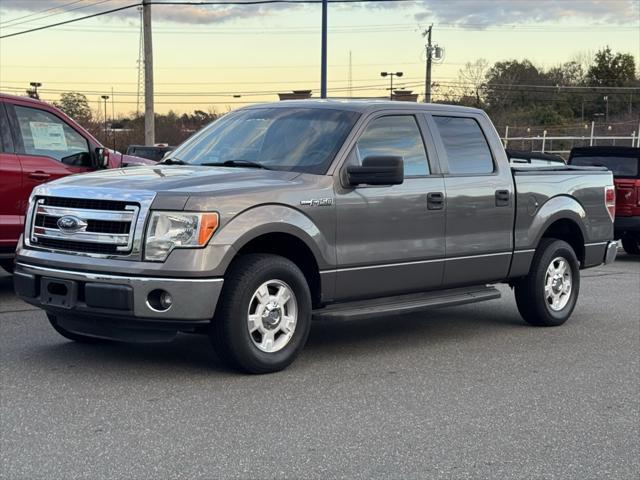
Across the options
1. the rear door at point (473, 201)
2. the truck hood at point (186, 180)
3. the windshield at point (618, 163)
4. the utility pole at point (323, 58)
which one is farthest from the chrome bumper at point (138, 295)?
the utility pole at point (323, 58)

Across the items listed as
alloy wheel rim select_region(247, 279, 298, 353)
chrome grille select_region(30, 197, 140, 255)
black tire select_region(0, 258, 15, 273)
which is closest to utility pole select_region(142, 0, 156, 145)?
black tire select_region(0, 258, 15, 273)

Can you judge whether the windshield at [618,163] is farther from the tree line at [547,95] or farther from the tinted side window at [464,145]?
the tree line at [547,95]

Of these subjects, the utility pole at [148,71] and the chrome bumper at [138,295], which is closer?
the chrome bumper at [138,295]

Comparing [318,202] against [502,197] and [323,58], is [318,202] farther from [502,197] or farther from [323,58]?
[323,58]

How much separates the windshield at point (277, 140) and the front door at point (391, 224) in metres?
0.21

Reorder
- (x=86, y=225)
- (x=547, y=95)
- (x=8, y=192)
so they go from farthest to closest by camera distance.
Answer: (x=547, y=95) → (x=8, y=192) → (x=86, y=225)

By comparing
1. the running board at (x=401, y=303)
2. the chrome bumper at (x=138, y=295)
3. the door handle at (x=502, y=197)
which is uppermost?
the door handle at (x=502, y=197)

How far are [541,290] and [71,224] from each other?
4.53m

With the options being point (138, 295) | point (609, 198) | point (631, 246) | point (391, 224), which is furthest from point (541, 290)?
point (631, 246)

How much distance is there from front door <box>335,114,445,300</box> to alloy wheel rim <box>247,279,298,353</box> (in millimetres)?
514

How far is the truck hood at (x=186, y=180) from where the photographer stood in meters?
6.08

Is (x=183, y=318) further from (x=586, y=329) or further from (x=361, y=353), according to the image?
(x=586, y=329)

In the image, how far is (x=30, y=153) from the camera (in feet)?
31.6

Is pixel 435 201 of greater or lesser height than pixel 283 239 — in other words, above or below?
above
